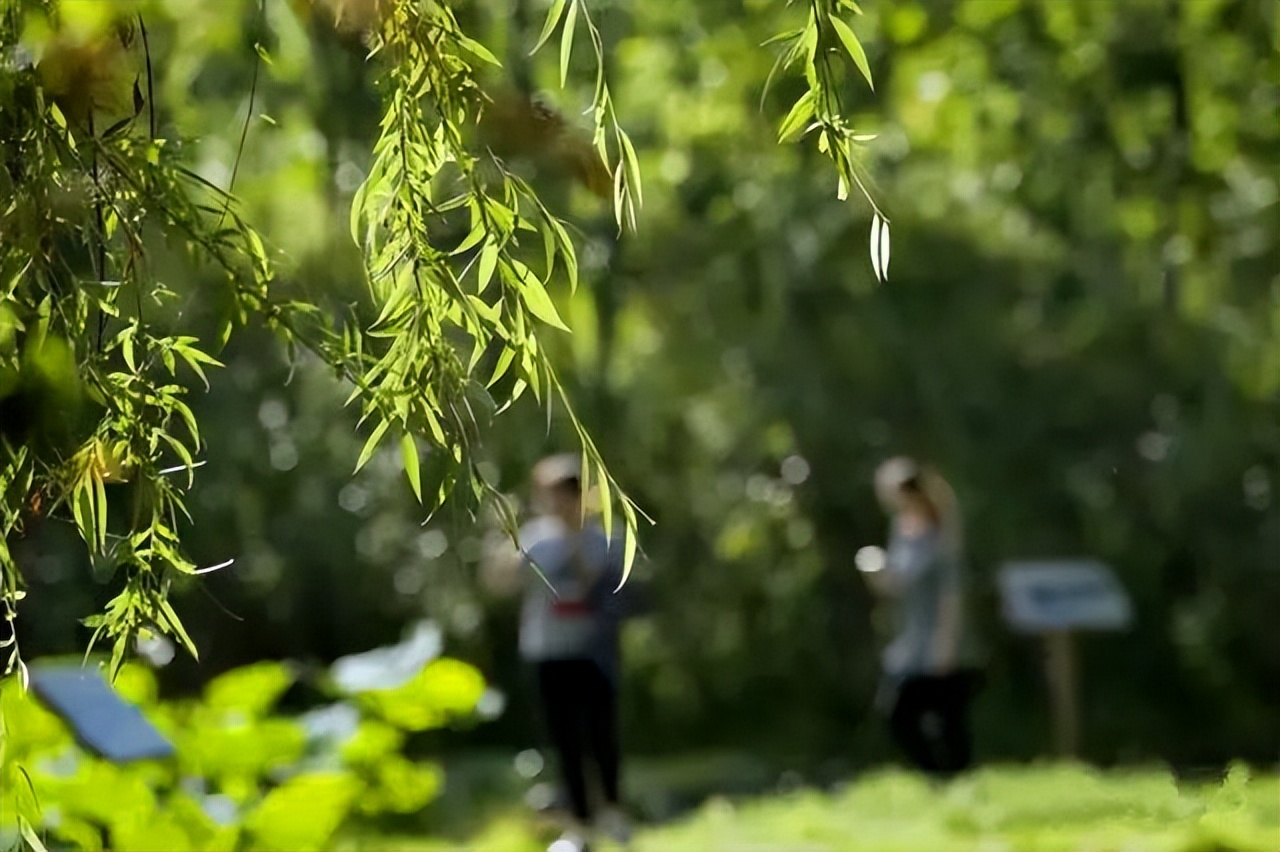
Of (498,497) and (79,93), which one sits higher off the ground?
(79,93)

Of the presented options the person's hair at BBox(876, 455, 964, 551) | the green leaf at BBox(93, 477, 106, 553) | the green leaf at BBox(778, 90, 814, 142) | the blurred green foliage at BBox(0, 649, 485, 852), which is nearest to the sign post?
the person's hair at BBox(876, 455, 964, 551)

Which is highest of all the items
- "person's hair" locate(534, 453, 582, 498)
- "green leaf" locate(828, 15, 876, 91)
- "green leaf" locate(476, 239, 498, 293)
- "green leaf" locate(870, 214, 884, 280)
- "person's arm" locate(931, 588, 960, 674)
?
"green leaf" locate(828, 15, 876, 91)

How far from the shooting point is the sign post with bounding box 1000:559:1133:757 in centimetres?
665

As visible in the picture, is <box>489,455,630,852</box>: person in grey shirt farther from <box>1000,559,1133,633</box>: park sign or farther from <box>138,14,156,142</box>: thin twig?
<box>1000,559,1133,633</box>: park sign

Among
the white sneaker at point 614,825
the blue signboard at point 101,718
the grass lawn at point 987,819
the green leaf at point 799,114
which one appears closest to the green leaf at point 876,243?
the green leaf at point 799,114

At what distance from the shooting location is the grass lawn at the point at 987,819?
3428 millimetres

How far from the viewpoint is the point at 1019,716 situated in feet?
22.7

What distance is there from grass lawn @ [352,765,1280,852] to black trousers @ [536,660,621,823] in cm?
33

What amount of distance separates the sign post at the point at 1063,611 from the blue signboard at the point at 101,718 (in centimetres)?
467

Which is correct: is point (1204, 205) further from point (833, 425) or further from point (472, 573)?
point (472, 573)

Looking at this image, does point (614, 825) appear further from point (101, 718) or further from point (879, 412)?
point (879, 412)

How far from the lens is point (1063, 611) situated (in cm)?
671

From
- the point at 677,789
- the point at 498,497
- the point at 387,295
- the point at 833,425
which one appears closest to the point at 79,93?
the point at 387,295

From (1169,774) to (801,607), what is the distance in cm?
248
